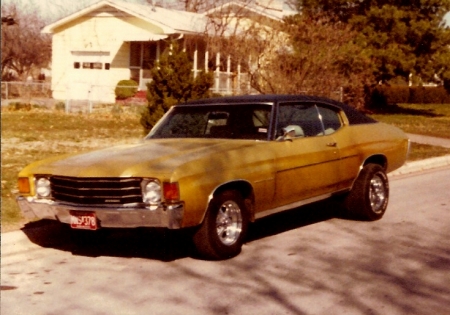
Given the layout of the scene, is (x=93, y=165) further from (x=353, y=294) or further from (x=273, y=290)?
(x=353, y=294)

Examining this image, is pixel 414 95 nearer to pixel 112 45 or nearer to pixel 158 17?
pixel 158 17

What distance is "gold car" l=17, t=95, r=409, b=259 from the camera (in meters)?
6.38

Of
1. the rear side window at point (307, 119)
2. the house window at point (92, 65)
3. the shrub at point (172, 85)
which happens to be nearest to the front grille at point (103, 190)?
the rear side window at point (307, 119)

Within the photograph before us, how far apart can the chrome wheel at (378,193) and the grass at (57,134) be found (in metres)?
4.21

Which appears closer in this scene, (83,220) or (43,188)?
(83,220)

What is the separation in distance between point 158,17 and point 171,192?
28716mm

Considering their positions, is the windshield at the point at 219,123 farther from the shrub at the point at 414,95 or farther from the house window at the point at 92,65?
the shrub at the point at 414,95

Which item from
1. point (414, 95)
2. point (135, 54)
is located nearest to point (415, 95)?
point (414, 95)

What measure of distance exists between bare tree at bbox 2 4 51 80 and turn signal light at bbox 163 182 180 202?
119ft

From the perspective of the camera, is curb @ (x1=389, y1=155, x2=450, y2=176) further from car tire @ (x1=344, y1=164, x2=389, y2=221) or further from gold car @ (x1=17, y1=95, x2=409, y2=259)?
gold car @ (x1=17, y1=95, x2=409, y2=259)

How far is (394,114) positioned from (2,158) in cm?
2457

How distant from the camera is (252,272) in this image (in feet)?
20.9

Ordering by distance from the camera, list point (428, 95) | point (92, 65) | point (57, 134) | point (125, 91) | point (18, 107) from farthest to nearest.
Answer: point (428, 95)
point (92, 65)
point (125, 91)
point (18, 107)
point (57, 134)

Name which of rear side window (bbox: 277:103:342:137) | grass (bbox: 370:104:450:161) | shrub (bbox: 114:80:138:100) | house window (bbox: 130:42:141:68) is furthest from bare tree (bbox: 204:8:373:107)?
house window (bbox: 130:42:141:68)
